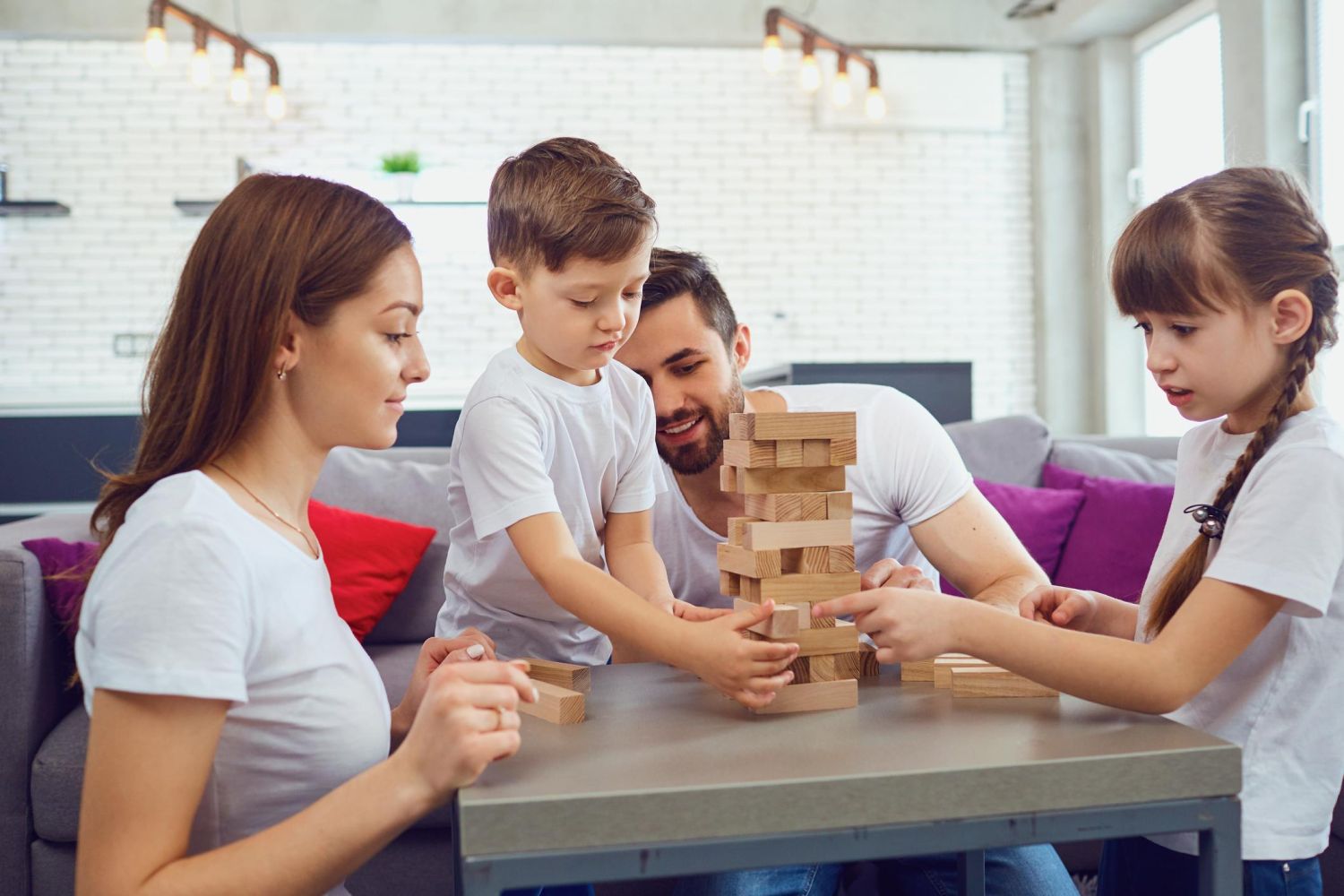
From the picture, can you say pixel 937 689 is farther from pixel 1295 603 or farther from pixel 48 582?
pixel 48 582

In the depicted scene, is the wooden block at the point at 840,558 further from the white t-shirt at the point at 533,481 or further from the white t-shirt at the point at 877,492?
the white t-shirt at the point at 877,492

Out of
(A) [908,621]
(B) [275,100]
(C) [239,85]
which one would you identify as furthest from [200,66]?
(A) [908,621]

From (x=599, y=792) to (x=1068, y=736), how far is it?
1.48 ft

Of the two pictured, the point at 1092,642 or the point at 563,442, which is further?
the point at 563,442

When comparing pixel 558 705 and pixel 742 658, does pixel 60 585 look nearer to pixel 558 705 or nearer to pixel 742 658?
pixel 558 705

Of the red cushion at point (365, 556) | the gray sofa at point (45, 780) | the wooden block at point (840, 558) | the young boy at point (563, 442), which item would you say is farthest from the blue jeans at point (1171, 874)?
the red cushion at point (365, 556)

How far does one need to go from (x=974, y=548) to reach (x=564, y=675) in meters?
0.98

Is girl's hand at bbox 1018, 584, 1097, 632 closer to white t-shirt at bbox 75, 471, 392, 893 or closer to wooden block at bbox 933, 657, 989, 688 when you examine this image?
wooden block at bbox 933, 657, 989, 688

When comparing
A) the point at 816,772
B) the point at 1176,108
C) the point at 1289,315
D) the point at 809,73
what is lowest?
the point at 816,772

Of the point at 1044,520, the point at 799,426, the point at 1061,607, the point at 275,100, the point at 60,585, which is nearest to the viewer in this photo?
the point at 799,426

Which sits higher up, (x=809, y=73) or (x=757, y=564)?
(x=809, y=73)

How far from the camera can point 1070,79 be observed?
8.05 metres

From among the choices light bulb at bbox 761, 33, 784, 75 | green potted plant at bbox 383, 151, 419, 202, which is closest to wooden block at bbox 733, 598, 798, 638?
light bulb at bbox 761, 33, 784, 75

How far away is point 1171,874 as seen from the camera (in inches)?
53.4
